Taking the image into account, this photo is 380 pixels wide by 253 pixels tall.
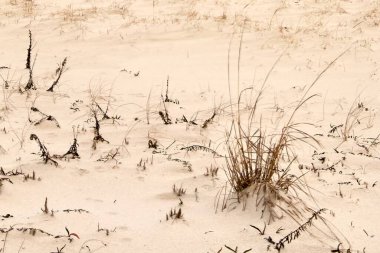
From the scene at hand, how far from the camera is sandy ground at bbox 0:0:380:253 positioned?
2848 millimetres

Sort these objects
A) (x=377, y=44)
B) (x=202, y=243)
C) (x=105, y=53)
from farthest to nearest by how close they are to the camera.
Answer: (x=377, y=44)
(x=105, y=53)
(x=202, y=243)

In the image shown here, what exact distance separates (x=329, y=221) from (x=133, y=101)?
3.33 m

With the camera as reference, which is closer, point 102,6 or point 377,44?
point 377,44

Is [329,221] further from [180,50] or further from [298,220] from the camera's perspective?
[180,50]

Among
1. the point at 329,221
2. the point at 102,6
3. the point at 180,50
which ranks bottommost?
the point at 329,221

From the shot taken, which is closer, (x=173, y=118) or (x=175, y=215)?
(x=175, y=215)

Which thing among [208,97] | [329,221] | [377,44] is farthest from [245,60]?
[329,221]

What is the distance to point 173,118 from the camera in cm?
527

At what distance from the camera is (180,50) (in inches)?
315

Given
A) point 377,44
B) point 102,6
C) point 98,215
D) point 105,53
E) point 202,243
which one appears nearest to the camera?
point 202,243

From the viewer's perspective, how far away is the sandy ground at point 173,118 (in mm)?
2848

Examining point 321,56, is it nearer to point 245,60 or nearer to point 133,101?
point 245,60

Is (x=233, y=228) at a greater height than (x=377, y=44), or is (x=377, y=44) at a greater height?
(x=377, y=44)

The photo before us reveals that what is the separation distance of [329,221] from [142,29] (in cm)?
642
